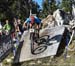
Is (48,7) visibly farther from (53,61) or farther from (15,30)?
(53,61)

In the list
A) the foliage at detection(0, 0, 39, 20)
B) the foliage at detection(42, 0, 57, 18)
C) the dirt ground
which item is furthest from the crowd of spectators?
the foliage at detection(42, 0, 57, 18)

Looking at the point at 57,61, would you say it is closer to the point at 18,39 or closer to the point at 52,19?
the point at 18,39

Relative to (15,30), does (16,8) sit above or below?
below

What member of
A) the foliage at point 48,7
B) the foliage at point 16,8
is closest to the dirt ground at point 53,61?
the foliage at point 16,8

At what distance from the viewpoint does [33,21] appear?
17.9 m

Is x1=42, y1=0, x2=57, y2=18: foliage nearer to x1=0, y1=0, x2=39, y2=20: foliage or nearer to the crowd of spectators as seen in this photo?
x1=0, y1=0, x2=39, y2=20: foliage

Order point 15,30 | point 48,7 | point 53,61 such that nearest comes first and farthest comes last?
point 53,61 < point 15,30 < point 48,7

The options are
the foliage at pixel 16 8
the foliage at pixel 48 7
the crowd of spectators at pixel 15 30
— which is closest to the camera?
the crowd of spectators at pixel 15 30

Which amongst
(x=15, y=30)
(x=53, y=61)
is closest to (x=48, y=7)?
(x=15, y=30)

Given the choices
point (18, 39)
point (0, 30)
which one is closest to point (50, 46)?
point (18, 39)

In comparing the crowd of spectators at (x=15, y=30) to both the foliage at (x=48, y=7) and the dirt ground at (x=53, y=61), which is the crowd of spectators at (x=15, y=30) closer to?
the dirt ground at (x=53, y=61)

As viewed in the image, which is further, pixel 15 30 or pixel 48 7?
pixel 48 7

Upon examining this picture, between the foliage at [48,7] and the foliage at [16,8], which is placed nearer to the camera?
the foliage at [16,8]

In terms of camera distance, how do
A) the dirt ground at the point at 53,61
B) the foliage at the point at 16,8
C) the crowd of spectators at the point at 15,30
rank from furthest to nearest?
the foliage at the point at 16,8
the crowd of spectators at the point at 15,30
the dirt ground at the point at 53,61
